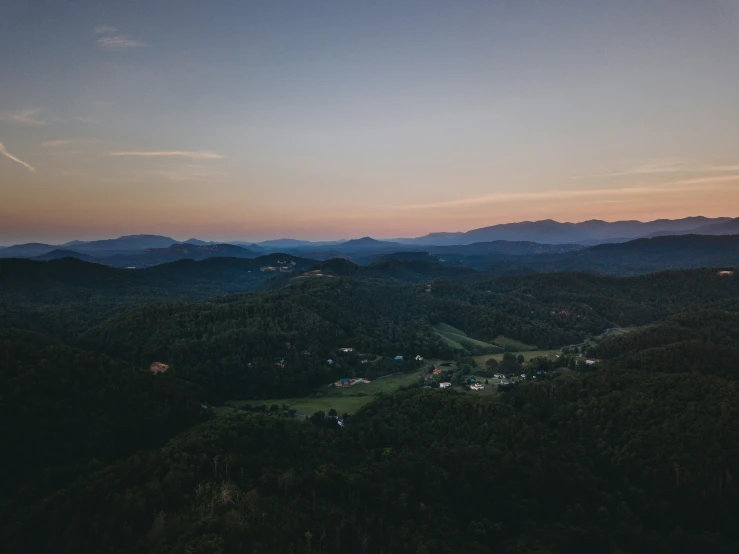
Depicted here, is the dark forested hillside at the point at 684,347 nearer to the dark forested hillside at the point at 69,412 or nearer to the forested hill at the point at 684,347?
the forested hill at the point at 684,347

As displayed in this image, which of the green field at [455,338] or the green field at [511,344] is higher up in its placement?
the green field at [455,338]

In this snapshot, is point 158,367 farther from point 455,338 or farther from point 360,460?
point 455,338

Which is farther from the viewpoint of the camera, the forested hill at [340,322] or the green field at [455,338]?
the green field at [455,338]

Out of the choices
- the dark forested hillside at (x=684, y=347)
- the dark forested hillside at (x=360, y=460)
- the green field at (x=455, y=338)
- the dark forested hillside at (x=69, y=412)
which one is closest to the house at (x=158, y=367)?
the dark forested hillside at (x=360, y=460)

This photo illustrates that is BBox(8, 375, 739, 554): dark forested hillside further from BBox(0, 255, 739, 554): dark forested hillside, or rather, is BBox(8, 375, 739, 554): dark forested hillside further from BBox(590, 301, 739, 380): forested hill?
BBox(590, 301, 739, 380): forested hill

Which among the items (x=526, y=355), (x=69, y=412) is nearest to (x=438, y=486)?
(x=69, y=412)

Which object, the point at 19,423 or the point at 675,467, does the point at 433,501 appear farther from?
the point at 19,423

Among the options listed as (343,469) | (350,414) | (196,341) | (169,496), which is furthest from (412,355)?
(169,496)
